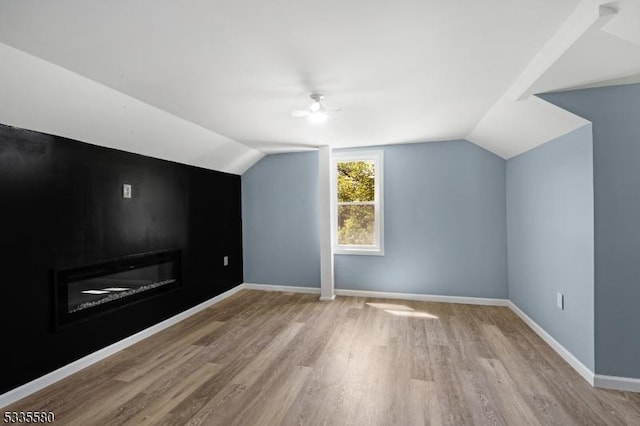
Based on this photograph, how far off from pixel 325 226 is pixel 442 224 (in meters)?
1.71

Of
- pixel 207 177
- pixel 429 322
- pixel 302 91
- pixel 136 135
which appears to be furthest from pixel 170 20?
pixel 429 322

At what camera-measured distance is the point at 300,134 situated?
3770 mm

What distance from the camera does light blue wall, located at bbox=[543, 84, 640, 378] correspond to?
216cm

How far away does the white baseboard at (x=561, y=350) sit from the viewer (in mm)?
2291

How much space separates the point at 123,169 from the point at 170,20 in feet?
6.79

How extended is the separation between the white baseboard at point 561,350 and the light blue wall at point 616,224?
0.10 m

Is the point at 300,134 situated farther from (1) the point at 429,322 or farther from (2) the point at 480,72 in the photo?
(1) the point at 429,322

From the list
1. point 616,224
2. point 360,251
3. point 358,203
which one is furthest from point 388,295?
point 616,224

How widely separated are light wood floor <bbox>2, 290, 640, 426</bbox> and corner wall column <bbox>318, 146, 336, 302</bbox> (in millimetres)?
924

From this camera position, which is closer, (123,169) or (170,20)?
(170,20)

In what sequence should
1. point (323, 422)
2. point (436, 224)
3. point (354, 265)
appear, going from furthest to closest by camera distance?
point (354, 265), point (436, 224), point (323, 422)

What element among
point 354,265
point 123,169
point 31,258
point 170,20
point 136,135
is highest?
point 170,20

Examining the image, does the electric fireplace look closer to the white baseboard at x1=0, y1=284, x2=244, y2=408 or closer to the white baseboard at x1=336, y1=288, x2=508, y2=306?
the white baseboard at x1=0, y1=284, x2=244, y2=408

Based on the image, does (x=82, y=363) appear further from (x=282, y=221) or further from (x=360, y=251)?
(x=360, y=251)
